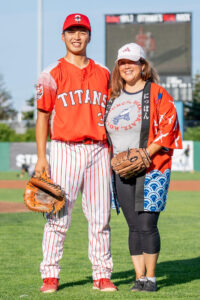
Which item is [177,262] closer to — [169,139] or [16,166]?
[169,139]

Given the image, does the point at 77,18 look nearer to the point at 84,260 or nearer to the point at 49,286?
the point at 49,286

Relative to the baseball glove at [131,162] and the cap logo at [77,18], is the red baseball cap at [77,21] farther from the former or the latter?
the baseball glove at [131,162]

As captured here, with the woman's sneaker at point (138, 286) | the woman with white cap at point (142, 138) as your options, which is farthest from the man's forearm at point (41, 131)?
the woman's sneaker at point (138, 286)

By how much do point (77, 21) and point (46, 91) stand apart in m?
0.58

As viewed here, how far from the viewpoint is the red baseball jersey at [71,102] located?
496cm

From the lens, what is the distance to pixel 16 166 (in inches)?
1277

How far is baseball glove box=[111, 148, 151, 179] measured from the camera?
4824 mm

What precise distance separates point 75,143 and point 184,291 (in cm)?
140

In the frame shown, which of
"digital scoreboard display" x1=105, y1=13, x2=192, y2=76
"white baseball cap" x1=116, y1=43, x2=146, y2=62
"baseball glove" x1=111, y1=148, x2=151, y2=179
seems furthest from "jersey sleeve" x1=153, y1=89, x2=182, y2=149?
"digital scoreboard display" x1=105, y1=13, x2=192, y2=76

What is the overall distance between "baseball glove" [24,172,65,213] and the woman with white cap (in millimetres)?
469

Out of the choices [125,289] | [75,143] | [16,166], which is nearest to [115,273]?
[125,289]

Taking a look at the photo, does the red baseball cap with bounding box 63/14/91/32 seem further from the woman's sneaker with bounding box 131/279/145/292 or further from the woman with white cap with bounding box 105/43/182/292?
the woman's sneaker with bounding box 131/279/145/292

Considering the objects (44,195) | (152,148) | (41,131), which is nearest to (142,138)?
(152,148)

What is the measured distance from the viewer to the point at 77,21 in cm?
502
